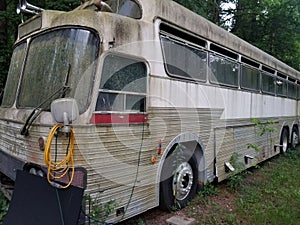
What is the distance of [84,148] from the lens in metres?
2.71

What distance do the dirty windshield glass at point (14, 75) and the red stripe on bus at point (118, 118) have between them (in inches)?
60.0

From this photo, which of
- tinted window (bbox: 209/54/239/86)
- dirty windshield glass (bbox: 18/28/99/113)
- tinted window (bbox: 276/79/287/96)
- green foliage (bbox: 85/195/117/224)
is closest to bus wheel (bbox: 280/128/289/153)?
tinted window (bbox: 276/79/287/96)

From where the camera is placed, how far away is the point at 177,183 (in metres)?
4.01

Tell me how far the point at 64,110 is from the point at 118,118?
2.35 feet

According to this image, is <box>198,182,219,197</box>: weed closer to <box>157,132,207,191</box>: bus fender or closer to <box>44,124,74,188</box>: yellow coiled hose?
<box>157,132,207,191</box>: bus fender

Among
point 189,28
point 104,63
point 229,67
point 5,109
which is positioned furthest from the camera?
point 229,67

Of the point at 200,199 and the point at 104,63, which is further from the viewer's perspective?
the point at 200,199

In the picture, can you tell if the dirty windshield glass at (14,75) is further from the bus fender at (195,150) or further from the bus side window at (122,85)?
the bus fender at (195,150)

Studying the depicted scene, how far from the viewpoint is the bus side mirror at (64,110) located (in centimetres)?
244

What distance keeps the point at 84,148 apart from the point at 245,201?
3.12 meters

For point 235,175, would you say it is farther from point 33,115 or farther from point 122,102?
point 33,115

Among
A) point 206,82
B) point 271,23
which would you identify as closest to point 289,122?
point 206,82

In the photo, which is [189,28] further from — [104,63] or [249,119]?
[249,119]

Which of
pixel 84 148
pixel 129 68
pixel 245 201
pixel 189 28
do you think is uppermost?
pixel 189 28
